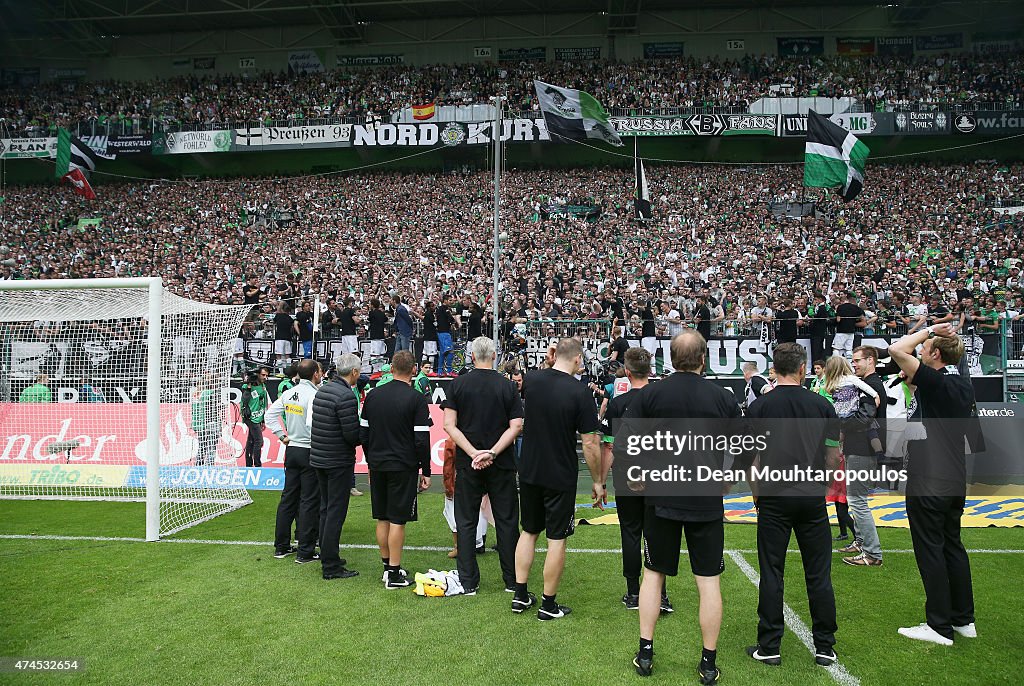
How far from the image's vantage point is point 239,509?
9281 mm

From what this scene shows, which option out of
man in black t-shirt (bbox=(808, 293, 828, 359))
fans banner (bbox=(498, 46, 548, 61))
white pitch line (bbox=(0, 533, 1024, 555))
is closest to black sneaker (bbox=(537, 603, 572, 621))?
white pitch line (bbox=(0, 533, 1024, 555))

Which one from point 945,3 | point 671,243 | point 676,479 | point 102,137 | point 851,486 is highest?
point 945,3

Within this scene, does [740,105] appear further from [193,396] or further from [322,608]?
[322,608]

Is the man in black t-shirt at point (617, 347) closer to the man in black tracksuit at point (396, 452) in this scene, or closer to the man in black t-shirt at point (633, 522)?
the man in black t-shirt at point (633, 522)

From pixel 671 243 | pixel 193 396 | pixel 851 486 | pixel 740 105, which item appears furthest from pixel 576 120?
pixel 740 105

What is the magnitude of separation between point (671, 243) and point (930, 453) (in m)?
22.2

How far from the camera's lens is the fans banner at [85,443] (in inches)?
384

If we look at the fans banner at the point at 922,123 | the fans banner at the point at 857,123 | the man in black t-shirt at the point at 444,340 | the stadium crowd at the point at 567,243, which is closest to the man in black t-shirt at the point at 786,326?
the stadium crowd at the point at 567,243

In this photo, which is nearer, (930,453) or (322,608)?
(930,453)

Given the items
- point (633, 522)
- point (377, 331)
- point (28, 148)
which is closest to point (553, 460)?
point (633, 522)

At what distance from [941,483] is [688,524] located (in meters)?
1.83

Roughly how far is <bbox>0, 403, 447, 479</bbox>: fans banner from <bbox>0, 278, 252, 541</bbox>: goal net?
0.05ft

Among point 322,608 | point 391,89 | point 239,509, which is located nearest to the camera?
point 322,608

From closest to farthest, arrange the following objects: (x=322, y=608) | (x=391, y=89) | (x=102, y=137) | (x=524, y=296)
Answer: (x=322, y=608) < (x=524, y=296) < (x=102, y=137) < (x=391, y=89)
